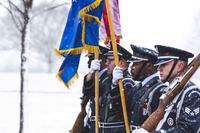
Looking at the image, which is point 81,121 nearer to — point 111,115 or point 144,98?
point 111,115

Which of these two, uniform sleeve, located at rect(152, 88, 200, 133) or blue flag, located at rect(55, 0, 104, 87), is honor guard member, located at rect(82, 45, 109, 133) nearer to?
blue flag, located at rect(55, 0, 104, 87)

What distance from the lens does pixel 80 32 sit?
6254mm

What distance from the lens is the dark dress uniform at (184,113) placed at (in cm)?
439

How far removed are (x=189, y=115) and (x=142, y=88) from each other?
56.1 inches

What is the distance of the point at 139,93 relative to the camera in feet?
19.1

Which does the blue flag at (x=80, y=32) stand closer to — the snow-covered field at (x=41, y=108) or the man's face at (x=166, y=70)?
the man's face at (x=166, y=70)

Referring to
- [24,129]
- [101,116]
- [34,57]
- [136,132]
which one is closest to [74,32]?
[101,116]

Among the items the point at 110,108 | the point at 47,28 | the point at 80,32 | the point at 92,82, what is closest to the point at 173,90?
the point at 110,108

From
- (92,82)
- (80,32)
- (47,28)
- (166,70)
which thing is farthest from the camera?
(47,28)

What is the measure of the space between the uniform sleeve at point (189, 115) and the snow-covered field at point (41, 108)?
6.16m

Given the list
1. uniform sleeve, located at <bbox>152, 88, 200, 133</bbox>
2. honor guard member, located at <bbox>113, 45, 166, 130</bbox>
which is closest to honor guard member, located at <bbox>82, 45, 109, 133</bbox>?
honor guard member, located at <bbox>113, 45, 166, 130</bbox>

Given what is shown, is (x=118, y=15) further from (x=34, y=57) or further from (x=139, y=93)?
(x=34, y=57)

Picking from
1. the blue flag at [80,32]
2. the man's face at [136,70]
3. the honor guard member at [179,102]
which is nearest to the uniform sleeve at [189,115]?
the honor guard member at [179,102]

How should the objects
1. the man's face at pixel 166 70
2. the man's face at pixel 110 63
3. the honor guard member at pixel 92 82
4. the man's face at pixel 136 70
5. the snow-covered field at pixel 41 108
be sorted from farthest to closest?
the snow-covered field at pixel 41 108, the honor guard member at pixel 92 82, the man's face at pixel 110 63, the man's face at pixel 136 70, the man's face at pixel 166 70
